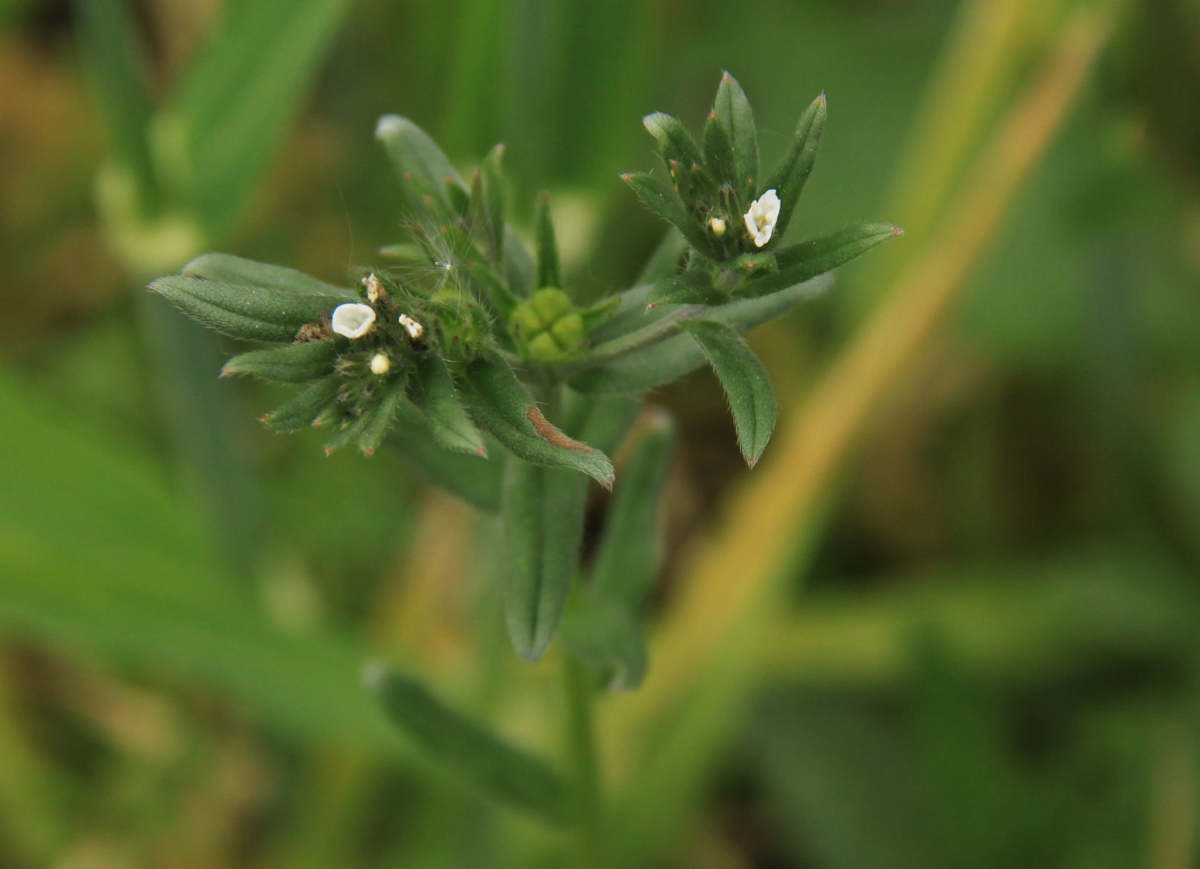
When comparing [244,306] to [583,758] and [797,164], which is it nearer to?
[797,164]

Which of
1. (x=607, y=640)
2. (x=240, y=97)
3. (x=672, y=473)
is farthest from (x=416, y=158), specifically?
(x=672, y=473)

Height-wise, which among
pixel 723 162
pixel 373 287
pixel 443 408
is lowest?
pixel 443 408

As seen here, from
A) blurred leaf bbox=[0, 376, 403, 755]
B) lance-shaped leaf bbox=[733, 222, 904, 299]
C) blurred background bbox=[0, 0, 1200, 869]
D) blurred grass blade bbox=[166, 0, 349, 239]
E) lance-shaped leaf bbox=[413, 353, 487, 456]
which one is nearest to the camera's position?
lance-shaped leaf bbox=[413, 353, 487, 456]

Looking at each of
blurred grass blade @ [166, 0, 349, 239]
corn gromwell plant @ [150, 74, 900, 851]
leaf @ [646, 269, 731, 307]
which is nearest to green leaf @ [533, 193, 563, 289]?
corn gromwell plant @ [150, 74, 900, 851]

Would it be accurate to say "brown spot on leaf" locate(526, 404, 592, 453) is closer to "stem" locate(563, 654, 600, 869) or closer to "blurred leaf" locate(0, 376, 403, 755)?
"stem" locate(563, 654, 600, 869)

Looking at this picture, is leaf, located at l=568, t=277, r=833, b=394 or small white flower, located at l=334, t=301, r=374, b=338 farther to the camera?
leaf, located at l=568, t=277, r=833, b=394

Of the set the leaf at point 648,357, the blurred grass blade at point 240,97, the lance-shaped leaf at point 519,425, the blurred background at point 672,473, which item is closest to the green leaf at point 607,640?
the leaf at point 648,357

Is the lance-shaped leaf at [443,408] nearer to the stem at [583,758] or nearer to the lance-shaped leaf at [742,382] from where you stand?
the lance-shaped leaf at [742,382]
